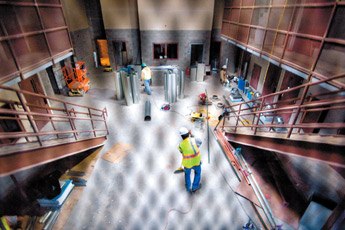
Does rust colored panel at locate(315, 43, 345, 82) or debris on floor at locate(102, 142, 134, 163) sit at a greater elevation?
rust colored panel at locate(315, 43, 345, 82)

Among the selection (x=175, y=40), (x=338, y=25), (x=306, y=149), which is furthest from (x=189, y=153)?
(x=175, y=40)

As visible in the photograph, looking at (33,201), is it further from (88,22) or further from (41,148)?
(88,22)

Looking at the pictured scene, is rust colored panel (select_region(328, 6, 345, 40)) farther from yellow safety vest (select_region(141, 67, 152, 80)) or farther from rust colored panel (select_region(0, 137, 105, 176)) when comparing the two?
yellow safety vest (select_region(141, 67, 152, 80))

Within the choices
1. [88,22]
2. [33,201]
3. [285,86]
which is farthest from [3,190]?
[88,22]

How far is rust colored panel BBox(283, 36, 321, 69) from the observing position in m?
4.35

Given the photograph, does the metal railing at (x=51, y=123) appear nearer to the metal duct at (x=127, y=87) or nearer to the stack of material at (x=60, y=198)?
the stack of material at (x=60, y=198)

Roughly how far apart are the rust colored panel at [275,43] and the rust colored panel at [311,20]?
1.82ft

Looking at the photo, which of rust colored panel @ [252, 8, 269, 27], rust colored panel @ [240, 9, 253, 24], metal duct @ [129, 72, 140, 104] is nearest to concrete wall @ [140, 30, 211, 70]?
rust colored panel @ [240, 9, 253, 24]

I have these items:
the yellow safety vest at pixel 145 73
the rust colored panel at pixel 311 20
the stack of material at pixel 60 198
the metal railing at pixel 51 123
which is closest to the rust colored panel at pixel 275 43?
the rust colored panel at pixel 311 20

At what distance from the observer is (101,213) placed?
151 inches

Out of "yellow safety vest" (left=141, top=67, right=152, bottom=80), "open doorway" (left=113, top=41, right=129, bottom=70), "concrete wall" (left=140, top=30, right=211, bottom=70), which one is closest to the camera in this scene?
"yellow safety vest" (left=141, top=67, right=152, bottom=80)

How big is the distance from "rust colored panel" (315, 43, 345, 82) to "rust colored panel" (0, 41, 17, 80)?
7.05m

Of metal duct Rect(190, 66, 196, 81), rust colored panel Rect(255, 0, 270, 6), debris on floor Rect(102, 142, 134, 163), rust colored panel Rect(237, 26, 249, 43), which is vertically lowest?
debris on floor Rect(102, 142, 134, 163)

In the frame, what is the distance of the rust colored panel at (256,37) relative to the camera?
680 cm
